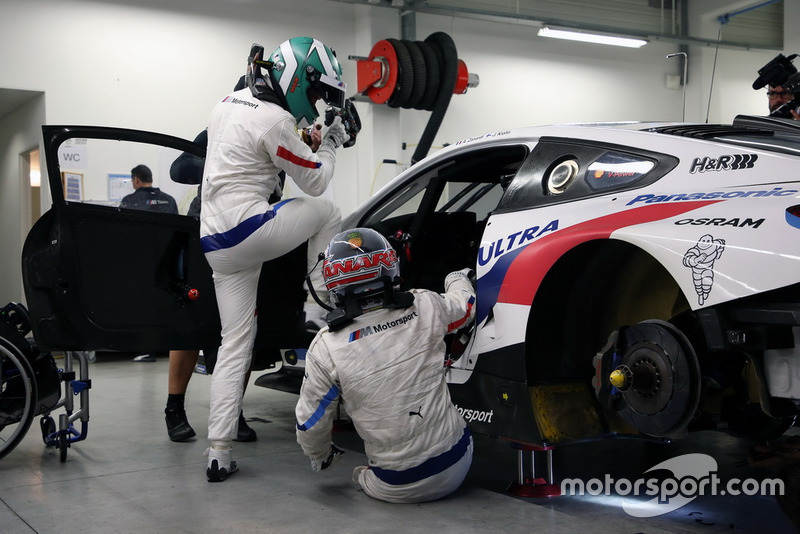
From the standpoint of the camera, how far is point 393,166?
11.1 meters

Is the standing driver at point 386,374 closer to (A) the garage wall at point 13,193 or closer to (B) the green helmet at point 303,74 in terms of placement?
(B) the green helmet at point 303,74

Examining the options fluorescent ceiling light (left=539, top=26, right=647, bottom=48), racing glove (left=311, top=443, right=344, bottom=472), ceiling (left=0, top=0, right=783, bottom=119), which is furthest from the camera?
fluorescent ceiling light (left=539, top=26, right=647, bottom=48)

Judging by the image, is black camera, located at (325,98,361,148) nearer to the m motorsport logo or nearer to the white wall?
the m motorsport logo

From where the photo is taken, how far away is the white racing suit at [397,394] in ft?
9.98

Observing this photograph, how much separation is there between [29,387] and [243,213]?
1.34m

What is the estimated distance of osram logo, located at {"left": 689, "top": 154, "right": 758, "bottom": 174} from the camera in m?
2.65

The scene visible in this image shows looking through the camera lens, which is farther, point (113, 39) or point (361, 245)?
point (113, 39)

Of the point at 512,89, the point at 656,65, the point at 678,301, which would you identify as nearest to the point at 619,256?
the point at 678,301

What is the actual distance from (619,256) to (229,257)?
1.70 m

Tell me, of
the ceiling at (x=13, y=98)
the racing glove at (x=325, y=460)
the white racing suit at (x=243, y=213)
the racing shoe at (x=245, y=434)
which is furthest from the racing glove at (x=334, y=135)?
the ceiling at (x=13, y=98)

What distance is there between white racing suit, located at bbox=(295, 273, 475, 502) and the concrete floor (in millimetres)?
150

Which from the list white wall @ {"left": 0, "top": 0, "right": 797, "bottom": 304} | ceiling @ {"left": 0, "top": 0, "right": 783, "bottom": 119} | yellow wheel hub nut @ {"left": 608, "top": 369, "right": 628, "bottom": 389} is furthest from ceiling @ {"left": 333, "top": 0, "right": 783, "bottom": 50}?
yellow wheel hub nut @ {"left": 608, "top": 369, "right": 628, "bottom": 389}

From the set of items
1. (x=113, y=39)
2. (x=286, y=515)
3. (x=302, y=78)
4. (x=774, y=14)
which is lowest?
(x=286, y=515)

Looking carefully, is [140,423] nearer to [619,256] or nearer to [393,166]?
[619,256]
